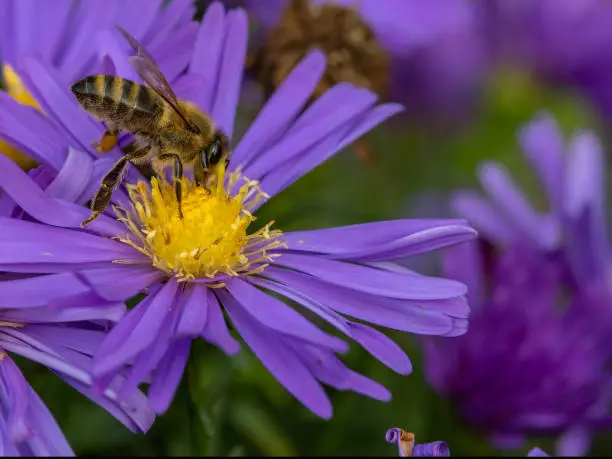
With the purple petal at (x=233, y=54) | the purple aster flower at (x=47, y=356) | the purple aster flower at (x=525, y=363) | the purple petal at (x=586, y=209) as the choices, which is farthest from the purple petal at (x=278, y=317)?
the purple petal at (x=586, y=209)

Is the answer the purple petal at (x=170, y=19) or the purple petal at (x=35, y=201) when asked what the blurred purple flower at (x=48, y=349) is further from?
the purple petal at (x=170, y=19)

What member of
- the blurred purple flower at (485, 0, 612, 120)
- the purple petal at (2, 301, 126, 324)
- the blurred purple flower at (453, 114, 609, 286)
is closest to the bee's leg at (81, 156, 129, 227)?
the purple petal at (2, 301, 126, 324)

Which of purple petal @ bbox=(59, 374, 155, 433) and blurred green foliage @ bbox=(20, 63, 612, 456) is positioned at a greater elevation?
blurred green foliage @ bbox=(20, 63, 612, 456)

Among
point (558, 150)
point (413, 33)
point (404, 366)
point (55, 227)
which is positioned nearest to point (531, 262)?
point (558, 150)

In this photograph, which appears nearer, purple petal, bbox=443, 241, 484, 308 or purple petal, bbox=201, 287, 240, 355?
purple petal, bbox=201, 287, 240, 355

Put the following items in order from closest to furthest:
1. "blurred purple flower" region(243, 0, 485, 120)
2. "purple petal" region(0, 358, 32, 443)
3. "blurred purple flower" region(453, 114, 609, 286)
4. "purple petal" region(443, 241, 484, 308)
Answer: "purple petal" region(0, 358, 32, 443), "purple petal" region(443, 241, 484, 308), "blurred purple flower" region(453, 114, 609, 286), "blurred purple flower" region(243, 0, 485, 120)

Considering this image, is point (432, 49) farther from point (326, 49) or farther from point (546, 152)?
point (326, 49)

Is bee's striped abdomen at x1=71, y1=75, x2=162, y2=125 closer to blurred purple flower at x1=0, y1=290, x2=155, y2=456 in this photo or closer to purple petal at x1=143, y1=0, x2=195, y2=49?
purple petal at x1=143, y1=0, x2=195, y2=49

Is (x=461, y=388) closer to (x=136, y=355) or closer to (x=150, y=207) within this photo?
(x=150, y=207)
